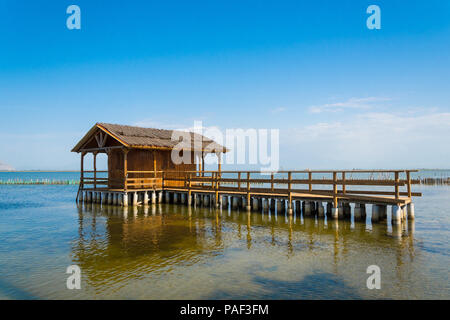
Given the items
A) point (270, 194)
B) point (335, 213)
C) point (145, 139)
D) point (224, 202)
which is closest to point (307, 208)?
point (335, 213)

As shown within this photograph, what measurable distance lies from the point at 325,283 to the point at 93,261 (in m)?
6.75

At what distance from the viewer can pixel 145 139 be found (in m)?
23.8

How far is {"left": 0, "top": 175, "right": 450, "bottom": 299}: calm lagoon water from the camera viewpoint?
23.5 feet

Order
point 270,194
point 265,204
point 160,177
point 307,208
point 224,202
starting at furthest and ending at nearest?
point 160,177, point 224,202, point 265,204, point 270,194, point 307,208

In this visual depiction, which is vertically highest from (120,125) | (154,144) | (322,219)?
(120,125)

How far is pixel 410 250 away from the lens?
34.3ft

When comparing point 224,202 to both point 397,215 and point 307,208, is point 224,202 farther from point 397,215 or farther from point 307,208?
point 397,215

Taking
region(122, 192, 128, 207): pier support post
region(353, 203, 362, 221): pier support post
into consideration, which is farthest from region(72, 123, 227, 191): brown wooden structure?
region(353, 203, 362, 221): pier support post

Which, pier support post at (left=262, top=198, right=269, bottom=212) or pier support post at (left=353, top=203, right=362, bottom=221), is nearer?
pier support post at (left=353, top=203, right=362, bottom=221)

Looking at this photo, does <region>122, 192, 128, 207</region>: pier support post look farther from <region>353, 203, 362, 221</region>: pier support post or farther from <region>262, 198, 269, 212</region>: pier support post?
<region>353, 203, 362, 221</region>: pier support post

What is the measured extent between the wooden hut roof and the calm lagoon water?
23.2 ft

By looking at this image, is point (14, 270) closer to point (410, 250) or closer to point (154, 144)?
point (410, 250)

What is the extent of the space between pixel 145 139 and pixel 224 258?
52.9 feet
